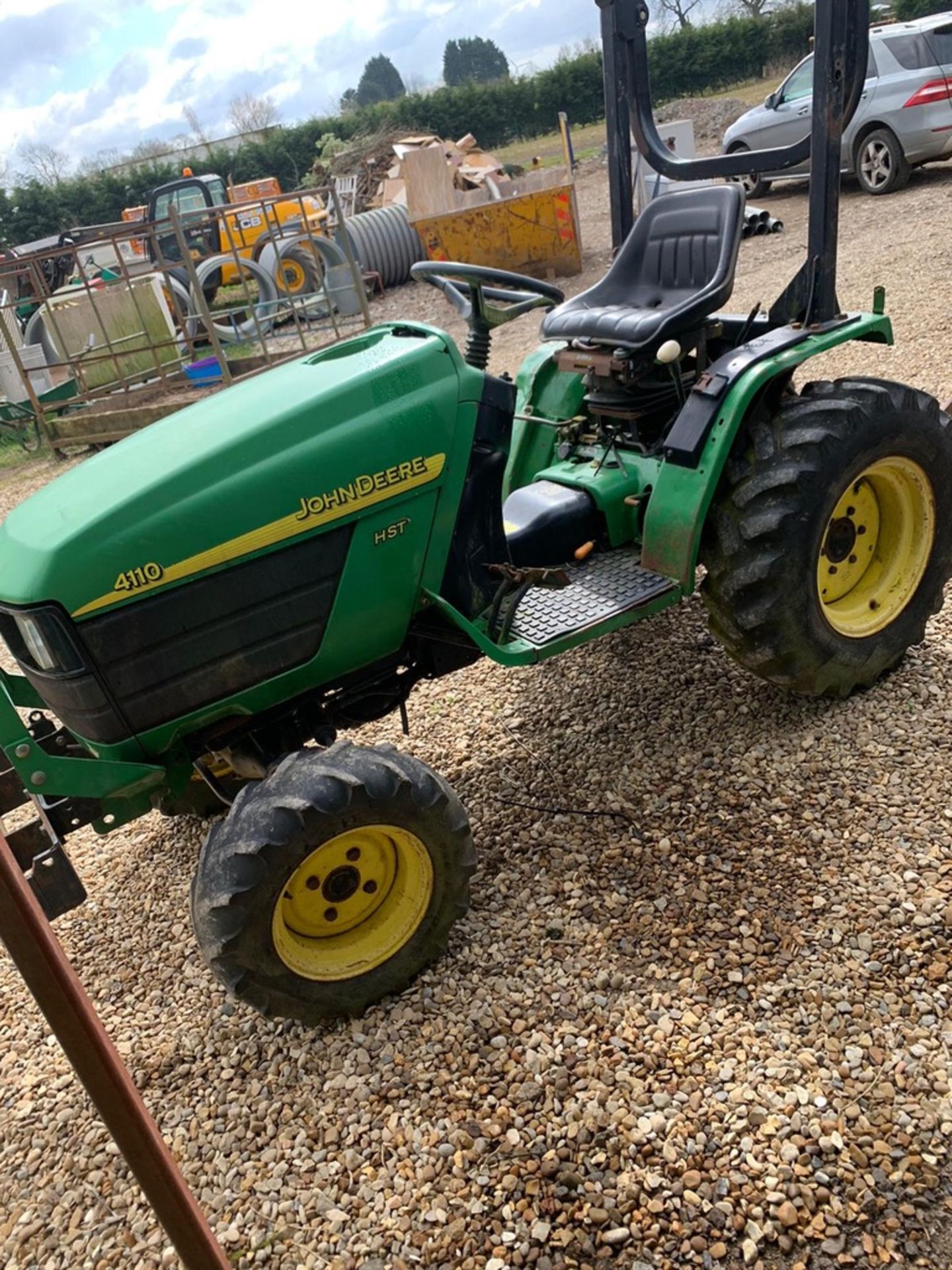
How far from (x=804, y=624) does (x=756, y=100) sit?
22165mm

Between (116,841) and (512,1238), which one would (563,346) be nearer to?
(116,841)

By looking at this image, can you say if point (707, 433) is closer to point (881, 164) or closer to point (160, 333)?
point (881, 164)

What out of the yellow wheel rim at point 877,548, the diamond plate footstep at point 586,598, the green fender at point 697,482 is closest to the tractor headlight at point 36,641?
the diamond plate footstep at point 586,598

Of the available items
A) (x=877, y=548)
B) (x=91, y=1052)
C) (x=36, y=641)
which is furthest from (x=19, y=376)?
(x=91, y=1052)

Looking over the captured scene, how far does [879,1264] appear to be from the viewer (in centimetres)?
166

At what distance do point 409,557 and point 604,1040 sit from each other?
1.19m

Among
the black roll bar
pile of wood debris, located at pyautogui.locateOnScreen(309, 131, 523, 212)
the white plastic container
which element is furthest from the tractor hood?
pile of wood debris, located at pyautogui.locateOnScreen(309, 131, 523, 212)

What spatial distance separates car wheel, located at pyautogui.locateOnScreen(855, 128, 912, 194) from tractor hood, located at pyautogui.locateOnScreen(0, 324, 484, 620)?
9248 mm

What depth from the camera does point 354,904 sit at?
7.47 ft

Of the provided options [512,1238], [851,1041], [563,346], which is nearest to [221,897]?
[512,1238]

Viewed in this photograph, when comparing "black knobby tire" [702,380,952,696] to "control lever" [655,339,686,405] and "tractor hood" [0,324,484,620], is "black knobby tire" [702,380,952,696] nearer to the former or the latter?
"control lever" [655,339,686,405]

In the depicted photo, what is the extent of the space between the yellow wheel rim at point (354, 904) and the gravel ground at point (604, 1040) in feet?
0.51

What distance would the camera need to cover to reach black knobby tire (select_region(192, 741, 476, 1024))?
203 cm

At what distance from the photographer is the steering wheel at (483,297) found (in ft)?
9.11
